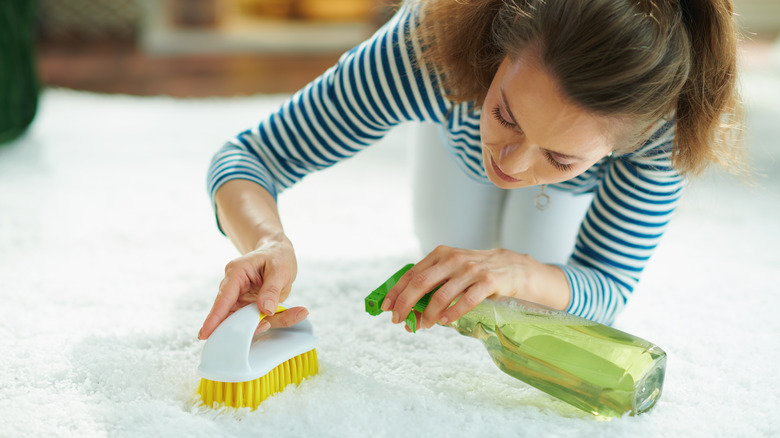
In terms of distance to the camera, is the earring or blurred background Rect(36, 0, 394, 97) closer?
the earring

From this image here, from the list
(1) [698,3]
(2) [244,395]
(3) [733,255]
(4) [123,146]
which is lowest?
(2) [244,395]

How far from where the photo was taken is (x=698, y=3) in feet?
2.30

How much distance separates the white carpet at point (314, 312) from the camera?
0.74m

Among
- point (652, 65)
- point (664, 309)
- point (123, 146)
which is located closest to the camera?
point (652, 65)

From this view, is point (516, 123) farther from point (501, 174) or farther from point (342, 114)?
point (342, 114)

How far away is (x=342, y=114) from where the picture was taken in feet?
2.95

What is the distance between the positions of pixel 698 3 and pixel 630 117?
13 cm

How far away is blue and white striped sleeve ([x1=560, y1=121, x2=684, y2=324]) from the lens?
33.3 inches

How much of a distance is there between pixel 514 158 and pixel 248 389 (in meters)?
0.34

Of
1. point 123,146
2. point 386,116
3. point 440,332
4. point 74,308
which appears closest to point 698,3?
point 386,116

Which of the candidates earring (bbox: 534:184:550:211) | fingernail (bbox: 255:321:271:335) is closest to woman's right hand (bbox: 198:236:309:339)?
fingernail (bbox: 255:321:271:335)

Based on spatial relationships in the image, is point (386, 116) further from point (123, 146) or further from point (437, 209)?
point (123, 146)

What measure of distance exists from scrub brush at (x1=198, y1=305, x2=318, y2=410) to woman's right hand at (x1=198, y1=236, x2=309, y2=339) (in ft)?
0.04

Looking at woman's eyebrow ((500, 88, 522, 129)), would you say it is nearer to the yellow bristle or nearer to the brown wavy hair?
the brown wavy hair
